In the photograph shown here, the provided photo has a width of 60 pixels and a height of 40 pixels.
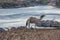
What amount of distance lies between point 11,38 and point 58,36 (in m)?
1.10

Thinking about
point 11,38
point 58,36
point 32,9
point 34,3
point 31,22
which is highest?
point 11,38

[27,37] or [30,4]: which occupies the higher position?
[27,37]

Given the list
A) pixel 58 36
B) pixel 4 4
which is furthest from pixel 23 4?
pixel 58 36

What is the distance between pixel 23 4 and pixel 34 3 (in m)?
0.87

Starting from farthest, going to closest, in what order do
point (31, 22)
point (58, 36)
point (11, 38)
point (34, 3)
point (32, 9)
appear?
point (32, 9), point (34, 3), point (31, 22), point (58, 36), point (11, 38)

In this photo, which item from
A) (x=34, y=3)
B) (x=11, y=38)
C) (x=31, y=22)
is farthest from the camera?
(x=34, y=3)

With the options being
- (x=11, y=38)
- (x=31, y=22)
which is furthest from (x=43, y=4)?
(x=11, y=38)

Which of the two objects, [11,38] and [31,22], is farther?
[31,22]

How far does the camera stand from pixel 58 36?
4.23 metres

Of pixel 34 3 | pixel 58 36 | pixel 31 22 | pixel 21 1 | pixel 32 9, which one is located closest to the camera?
pixel 58 36

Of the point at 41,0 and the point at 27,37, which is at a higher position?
the point at 27,37

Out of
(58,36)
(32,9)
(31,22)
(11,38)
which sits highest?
(11,38)

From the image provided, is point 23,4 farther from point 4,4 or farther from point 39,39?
point 39,39

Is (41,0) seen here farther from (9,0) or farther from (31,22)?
(31,22)
